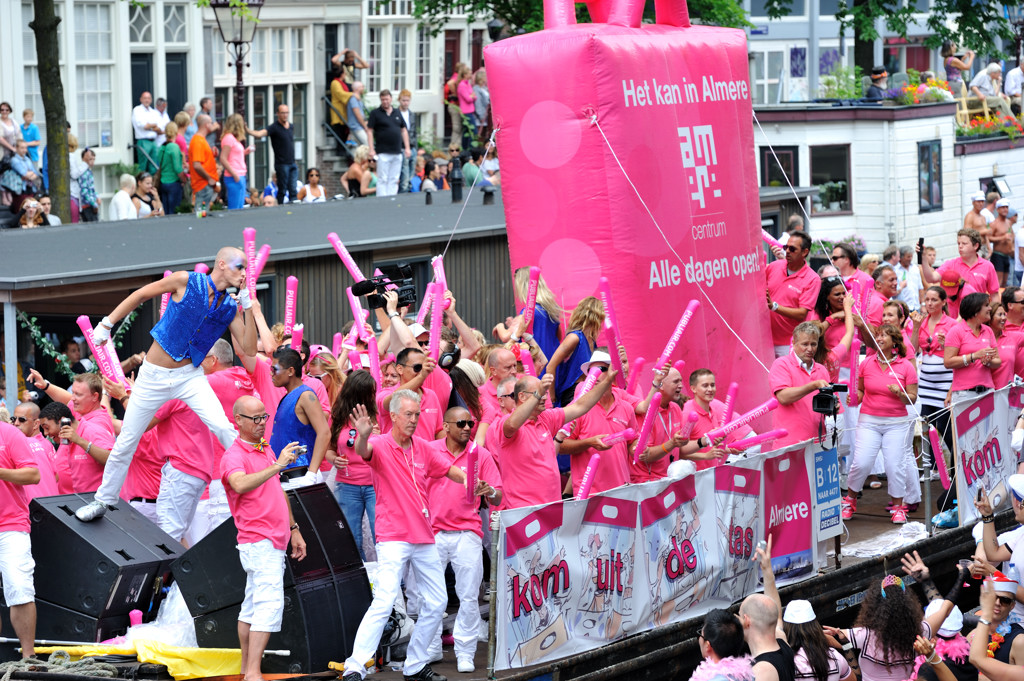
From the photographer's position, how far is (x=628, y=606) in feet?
31.7

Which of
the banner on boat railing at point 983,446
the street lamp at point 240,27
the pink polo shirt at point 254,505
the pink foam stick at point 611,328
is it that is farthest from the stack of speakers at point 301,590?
the street lamp at point 240,27

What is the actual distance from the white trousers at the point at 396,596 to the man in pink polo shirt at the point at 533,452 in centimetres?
68

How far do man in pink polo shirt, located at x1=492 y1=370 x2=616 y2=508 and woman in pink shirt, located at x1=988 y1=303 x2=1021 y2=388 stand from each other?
5098mm

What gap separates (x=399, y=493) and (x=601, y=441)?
1484 mm

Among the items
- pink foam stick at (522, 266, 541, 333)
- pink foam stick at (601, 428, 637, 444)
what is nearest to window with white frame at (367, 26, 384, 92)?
pink foam stick at (522, 266, 541, 333)

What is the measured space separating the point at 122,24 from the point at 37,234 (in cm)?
964

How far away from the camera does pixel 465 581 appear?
948 cm

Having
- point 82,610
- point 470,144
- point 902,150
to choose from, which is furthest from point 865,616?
point 470,144

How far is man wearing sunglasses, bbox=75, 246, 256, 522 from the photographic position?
9.78m

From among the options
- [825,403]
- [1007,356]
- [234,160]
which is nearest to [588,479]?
[825,403]

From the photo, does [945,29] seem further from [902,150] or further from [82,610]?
[82,610]

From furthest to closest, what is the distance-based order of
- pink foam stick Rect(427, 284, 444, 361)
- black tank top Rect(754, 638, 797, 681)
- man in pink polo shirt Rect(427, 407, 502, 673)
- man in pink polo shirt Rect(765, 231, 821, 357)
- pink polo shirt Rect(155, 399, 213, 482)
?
man in pink polo shirt Rect(765, 231, 821, 357), pink foam stick Rect(427, 284, 444, 361), pink polo shirt Rect(155, 399, 213, 482), man in pink polo shirt Rect(427, 407, 502, 673), black tank top Rect(754, 638, 797, 681)

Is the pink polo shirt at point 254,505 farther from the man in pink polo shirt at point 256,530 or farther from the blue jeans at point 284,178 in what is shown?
the blue jeans at point 284,178

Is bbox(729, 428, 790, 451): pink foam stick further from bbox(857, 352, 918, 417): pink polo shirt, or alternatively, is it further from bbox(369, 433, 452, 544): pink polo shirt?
bbox(369, 433, 452, 544): pink polo shirt
